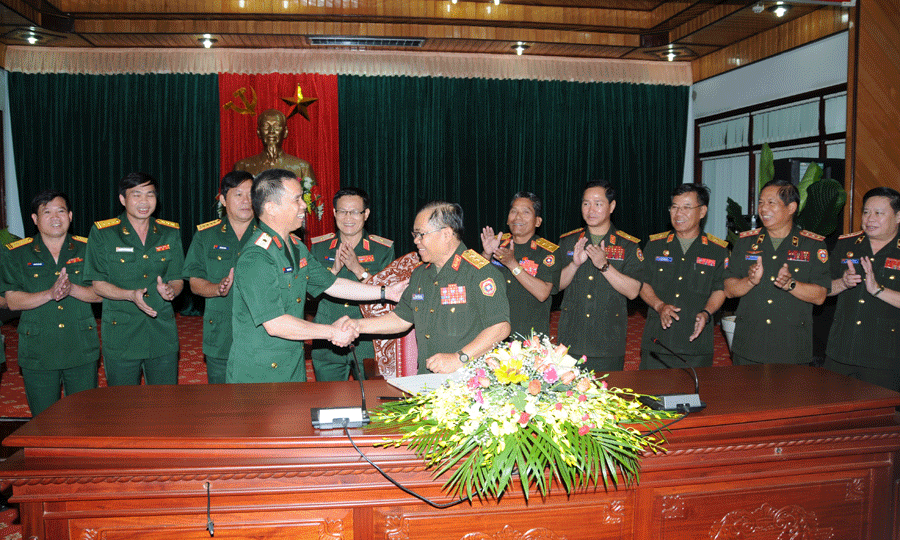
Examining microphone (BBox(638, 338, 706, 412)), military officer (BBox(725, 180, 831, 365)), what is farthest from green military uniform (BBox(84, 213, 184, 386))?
military officer (BBox(725, 180, 831, 365))

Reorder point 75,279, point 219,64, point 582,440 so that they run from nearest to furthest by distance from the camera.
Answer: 1. point 582,440
2. point 75,279
3. point 219,64

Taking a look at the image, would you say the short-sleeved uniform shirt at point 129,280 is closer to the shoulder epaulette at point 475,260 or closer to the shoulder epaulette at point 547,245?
the shoulder epaulette at point 475,260

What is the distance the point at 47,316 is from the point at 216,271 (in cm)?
87

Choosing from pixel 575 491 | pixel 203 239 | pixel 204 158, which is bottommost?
pixel 575 491

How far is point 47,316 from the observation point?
3.17 m

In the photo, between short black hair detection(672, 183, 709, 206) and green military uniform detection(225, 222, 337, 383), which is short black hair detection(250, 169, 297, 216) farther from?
short black hair detection(672, 183, 709, 206)

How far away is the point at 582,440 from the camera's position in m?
1.59

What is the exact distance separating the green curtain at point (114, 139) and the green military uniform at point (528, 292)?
638 centimetres

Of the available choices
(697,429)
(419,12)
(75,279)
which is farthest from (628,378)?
(419,12)

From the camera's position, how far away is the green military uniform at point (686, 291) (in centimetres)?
329

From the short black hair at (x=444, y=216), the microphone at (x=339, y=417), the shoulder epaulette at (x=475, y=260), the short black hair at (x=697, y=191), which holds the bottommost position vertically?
the microphone at (x=339, y=417)

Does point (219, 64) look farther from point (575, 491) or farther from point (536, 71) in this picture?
point (575, 491)

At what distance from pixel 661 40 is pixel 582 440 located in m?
7.87

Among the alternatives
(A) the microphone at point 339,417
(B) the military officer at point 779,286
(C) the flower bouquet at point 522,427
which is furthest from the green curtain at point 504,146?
(C) the flower bouquet at point 522,427
